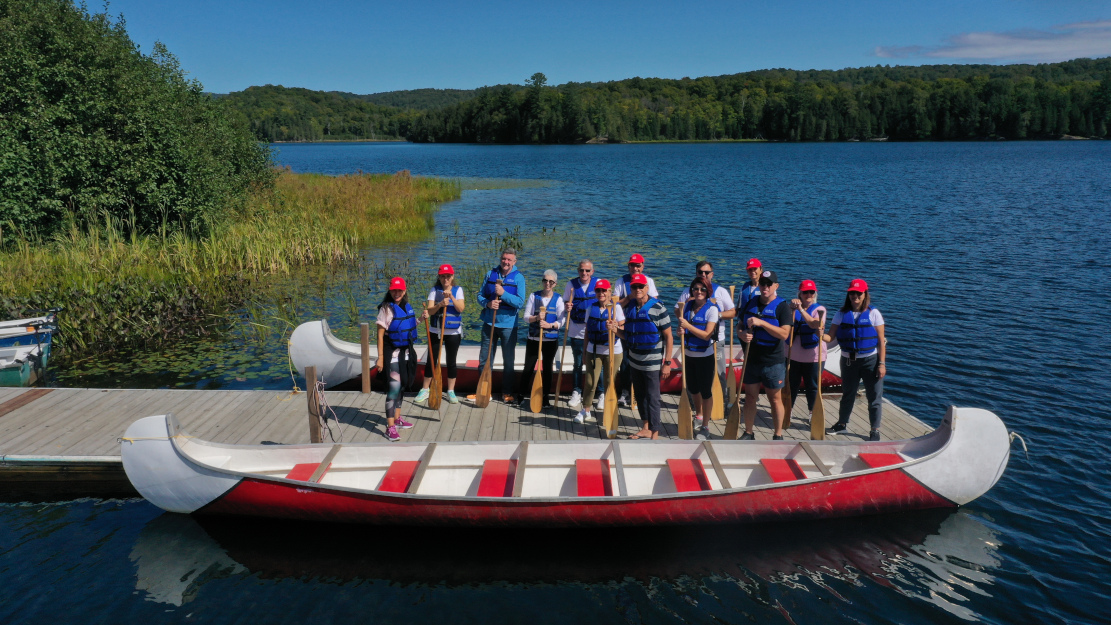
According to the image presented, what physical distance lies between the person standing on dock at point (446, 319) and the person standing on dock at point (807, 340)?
3796mm

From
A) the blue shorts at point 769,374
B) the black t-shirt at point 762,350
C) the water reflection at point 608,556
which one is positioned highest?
the black t-shirt at point 762,350

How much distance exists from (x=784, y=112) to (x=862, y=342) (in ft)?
419

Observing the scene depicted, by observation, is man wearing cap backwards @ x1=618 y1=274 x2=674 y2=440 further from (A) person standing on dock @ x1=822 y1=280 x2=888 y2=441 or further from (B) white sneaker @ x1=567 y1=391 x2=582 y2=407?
(A) person standing on dock @ x1=822 y1=280 x2=888 y2=441

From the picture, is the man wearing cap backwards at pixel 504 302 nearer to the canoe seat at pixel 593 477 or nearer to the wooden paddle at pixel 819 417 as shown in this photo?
the canoe seat at pixel 593 477

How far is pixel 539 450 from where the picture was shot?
7148mm

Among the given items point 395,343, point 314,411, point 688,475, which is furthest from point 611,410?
point 314,411

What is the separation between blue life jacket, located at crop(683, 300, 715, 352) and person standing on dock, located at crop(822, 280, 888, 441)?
141 centimetres

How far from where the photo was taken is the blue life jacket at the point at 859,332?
23.6ft

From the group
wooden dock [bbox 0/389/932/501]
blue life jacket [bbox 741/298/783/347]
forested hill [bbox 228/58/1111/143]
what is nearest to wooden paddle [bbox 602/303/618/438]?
wooden dock [bbox 0/389/932/501]

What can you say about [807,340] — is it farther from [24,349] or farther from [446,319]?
[24,349]

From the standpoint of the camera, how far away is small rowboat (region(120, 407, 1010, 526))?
630 cm

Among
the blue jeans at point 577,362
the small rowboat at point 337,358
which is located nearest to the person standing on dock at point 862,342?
the small rowboat at point 337,358

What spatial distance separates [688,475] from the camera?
22.5 feet

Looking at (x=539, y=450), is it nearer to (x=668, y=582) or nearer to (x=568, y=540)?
(x=568, y=540)
